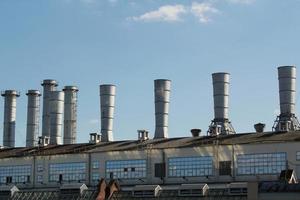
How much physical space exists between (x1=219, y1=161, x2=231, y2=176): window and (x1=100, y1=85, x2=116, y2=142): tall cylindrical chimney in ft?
80.0

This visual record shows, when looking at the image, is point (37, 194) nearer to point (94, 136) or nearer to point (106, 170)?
point (106, 170)

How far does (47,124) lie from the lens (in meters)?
98.8

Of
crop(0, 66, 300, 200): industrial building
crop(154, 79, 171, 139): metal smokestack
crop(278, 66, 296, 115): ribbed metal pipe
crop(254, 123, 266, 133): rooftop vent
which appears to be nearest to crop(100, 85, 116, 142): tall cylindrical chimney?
crop(0, 66, 300, 200): industrial building

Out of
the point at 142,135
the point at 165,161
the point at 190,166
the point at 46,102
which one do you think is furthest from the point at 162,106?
the point at 46,102

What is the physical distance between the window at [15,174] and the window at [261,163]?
2704 cm

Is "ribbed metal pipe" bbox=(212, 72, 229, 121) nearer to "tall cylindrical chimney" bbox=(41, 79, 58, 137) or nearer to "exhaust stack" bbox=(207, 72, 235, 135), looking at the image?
"exhaust stack" bbox=(207, 72, 235, 135)

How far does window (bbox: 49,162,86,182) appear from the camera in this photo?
76.7 m

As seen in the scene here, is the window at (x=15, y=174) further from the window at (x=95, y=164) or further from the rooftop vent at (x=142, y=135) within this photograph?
the rooftop vent at (x=142, y=135)

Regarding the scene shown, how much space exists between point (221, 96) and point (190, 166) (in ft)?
46.3

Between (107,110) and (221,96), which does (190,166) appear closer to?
(221,96)

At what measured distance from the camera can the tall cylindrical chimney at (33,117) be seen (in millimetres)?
99625

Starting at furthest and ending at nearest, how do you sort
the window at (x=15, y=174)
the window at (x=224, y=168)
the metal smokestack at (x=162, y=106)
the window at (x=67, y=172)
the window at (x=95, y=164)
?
the metal smokestack at (x=162, y=106)
the window at (x=15, y=174)
the window at (x=67, y=172)
the window at (x=95, y=164)
the window at (x=224, y=168)

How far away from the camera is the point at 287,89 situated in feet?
259

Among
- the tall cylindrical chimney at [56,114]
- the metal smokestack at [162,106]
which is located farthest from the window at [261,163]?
the tall cylindrical chimney at [56,114]
